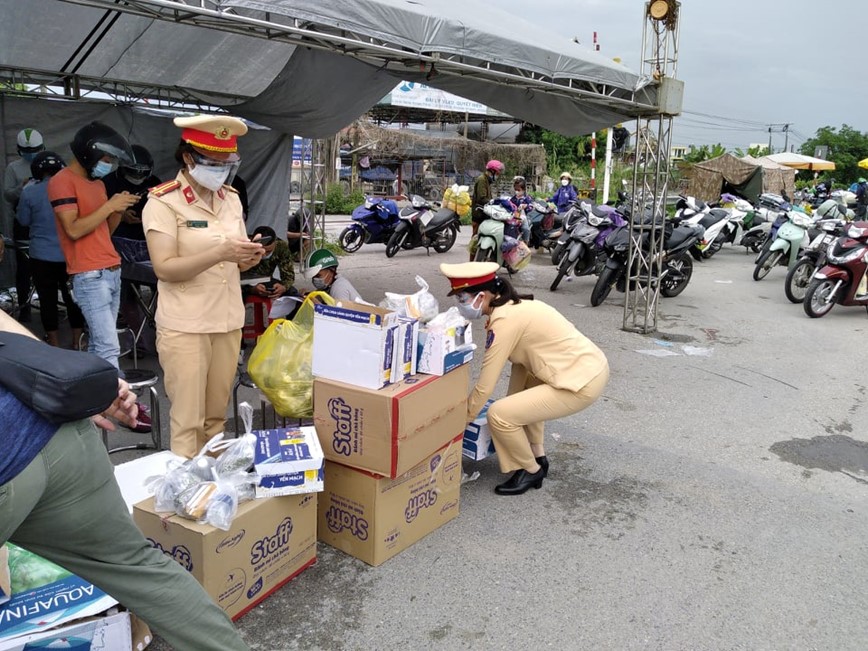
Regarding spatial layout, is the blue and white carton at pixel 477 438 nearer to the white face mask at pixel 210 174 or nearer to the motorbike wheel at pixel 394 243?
the white face mask at pixel 210 174

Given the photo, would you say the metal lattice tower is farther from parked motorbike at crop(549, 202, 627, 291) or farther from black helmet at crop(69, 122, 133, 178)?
black helmet at crop(69, 122, 133, 178)

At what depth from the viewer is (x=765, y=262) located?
11023 millimetres

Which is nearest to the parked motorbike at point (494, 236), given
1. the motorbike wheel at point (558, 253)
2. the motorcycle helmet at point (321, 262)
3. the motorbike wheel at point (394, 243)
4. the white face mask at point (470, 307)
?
the motorbike wheel at point (558, 253)

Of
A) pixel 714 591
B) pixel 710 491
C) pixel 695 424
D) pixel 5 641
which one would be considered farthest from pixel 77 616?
pixel 695 424

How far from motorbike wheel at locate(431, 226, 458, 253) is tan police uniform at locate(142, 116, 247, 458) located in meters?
9.33

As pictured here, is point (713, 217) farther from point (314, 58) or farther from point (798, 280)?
point (314, 58)

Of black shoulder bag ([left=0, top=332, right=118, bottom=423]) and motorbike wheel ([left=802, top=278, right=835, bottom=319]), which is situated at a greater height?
black shoulder bag ([left=0, top=332, right=118, bottom=423])

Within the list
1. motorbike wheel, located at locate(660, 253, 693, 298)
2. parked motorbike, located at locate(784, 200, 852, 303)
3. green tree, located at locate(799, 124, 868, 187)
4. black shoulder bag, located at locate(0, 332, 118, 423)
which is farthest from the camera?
green tree, located at locate(799, 124, 868, 187)

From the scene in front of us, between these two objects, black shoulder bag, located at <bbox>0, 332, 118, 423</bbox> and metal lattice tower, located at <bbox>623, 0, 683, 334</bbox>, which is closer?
black shoulder bag, located at <bbox>0, 332, 118, 423</bbox>

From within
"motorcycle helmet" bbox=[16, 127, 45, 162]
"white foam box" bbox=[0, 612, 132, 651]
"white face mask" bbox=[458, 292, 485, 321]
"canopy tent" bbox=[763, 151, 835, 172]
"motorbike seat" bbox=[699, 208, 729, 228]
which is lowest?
"white foam box" bbox=[0, 612, 132, 651]

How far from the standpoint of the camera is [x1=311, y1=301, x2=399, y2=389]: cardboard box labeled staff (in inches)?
112

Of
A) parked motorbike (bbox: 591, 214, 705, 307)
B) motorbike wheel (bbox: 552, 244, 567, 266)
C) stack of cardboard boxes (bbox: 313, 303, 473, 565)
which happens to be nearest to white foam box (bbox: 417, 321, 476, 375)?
stack of cardboard boxes (bbox: 313, 303, 473, 565)

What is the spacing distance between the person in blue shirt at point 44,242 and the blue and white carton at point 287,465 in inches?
128

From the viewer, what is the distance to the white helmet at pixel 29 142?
255 inches
